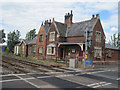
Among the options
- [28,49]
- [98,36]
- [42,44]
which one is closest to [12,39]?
[28,49]

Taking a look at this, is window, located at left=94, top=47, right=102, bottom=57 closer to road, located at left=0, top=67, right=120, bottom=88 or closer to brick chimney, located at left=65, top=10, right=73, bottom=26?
brick chimney, located at left=65, top=10, right=73, bottom=26

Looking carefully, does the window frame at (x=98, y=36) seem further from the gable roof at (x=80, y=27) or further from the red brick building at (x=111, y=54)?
the red brick building at (x=111, y=54)

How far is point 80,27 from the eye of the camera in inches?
1010

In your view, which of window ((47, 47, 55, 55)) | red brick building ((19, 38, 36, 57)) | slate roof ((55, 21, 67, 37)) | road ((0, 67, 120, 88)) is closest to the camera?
road ((0, 67, 120, 88))

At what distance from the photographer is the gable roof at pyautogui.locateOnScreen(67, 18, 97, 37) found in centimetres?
2377

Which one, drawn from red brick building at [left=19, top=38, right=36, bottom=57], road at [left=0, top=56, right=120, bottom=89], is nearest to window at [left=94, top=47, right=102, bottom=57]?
road at [left=0, top=56, right=120, bottom=89]

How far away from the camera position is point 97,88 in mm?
7344

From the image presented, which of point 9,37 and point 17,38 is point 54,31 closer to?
point 17,38

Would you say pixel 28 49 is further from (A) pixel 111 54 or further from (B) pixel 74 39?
(A) pixel 111 54

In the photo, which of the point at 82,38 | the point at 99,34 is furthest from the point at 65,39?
the point at 99,34

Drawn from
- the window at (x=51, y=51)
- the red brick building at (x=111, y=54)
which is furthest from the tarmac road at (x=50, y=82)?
the red brick building at (x=111, y=54)

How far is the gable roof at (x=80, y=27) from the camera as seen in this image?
23766 millimetres

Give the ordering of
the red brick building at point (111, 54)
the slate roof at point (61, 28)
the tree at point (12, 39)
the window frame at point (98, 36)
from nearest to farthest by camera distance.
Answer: the window frame at point (98, 36) → the slate roof at point (61, 28) → the red brick building at point (111, 54) → the tree at point (12, 39)

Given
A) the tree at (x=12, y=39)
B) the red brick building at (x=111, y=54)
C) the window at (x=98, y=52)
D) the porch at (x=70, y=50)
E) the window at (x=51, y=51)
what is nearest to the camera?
the porch at (x=70, y=50)
